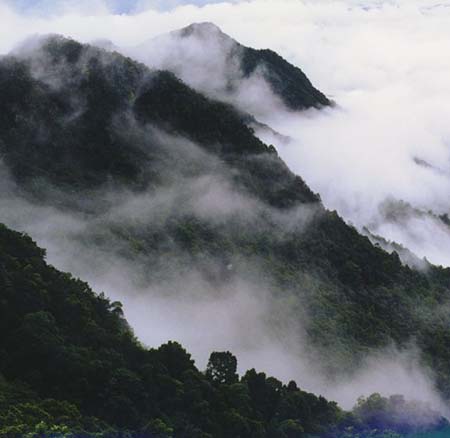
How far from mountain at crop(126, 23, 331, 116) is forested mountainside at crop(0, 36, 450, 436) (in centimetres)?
6047

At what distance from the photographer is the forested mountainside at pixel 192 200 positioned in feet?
284

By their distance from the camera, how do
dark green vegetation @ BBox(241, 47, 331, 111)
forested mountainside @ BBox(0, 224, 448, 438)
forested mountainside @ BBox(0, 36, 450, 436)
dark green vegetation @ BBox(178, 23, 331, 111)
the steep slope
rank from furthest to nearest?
dark green vegetation @ BBox(241, 47, 331, 111), dark green vegetation @ BBox(178, 23, 331, 111), forested mountainside @ BBox(0, 36, 450, 436), the steep slope, forested mountainside @ BBox(0, 224, 448, 438)

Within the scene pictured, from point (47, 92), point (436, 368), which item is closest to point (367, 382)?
point (436, 368)

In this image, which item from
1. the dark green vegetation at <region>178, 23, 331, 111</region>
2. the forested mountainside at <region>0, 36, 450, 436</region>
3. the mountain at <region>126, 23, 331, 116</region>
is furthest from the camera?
the dark green vegetation at <region>178, 23, 331, 111</region>

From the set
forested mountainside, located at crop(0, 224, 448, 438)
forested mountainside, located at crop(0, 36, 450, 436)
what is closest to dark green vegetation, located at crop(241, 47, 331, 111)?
forested mountainside, located at crop(0, 36, 450, 436)

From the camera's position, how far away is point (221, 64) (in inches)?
7101

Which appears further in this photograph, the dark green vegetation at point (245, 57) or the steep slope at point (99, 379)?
the dark green vegetation at point (245, 57)

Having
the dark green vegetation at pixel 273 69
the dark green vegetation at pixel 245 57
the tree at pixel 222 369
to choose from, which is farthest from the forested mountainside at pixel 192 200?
the dark green vegetation at pixel 273 69

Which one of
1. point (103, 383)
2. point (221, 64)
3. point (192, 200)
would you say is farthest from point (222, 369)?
point (221, 64)

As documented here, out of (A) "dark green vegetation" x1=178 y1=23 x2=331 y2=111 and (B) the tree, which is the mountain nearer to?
(A) "dark green vegetation" x1=178 y1=23 x2=331 y2=111

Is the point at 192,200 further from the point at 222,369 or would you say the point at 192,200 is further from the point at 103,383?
the point at 103,383

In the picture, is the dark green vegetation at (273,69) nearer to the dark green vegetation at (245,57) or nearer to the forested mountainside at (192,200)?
the dark green vegetation at (245,57)

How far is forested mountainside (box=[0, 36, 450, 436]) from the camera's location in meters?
86.6

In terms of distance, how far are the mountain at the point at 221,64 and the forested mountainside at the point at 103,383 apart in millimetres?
114031
